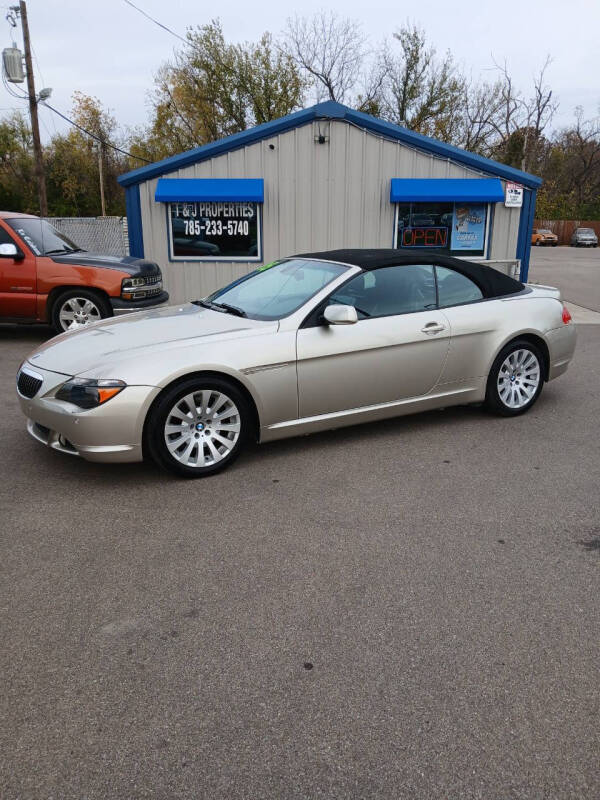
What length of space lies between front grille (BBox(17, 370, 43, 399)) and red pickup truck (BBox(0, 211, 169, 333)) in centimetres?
462

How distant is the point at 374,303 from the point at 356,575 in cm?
252

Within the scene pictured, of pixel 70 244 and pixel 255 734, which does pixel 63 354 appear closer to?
pixel 255 734

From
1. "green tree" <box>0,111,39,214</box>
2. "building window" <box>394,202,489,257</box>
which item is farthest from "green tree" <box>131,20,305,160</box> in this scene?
"building window" <box>394,202,489,257</box>

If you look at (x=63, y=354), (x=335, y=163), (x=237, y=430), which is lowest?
(x=237, y=430)

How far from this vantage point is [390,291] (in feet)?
17.2

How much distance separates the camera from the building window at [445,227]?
1234 centimetres

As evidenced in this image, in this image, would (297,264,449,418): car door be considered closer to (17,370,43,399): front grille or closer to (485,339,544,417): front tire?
(485,339,544,417): front tire

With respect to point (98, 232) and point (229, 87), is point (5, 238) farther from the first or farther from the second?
point (229, 87)

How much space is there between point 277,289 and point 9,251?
5.41 meters

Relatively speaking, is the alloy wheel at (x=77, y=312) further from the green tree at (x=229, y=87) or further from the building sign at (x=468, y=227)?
the green tree at (x=229, y=87)

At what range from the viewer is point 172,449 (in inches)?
171

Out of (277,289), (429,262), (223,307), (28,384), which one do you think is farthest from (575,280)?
(28,384)

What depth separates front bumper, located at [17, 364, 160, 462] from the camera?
162 inches

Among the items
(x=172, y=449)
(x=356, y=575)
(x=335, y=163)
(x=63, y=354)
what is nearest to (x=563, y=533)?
(x=356, y=575)
